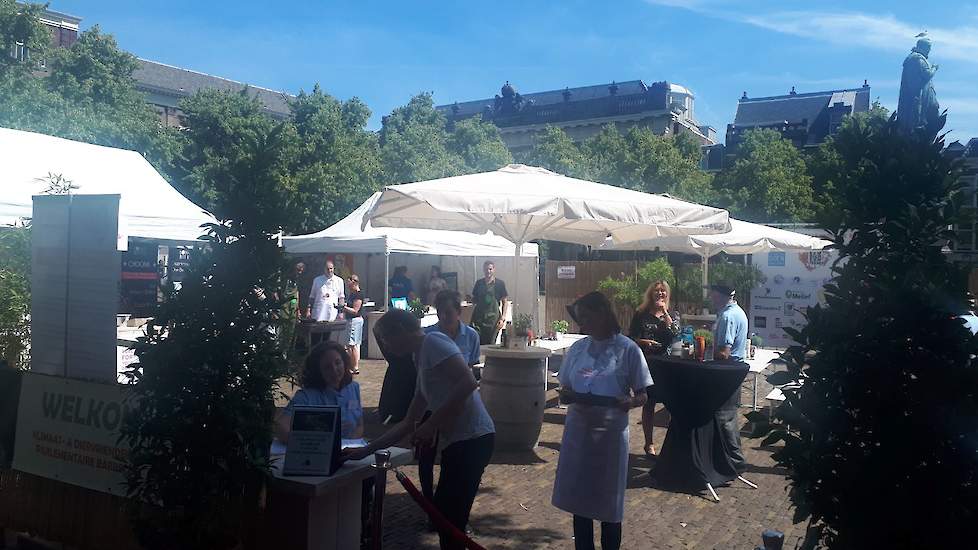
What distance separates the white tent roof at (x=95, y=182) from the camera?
7.62m

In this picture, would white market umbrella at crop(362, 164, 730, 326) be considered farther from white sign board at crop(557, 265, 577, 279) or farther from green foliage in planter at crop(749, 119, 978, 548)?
white sign board at crop(557, 265, 577, 279)

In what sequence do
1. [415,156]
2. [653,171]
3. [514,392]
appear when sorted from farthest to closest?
[653,171], [415,156], [514,392]

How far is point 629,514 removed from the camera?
5980 mm

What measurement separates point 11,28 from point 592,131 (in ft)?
217

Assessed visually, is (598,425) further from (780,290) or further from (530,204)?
(780,290)

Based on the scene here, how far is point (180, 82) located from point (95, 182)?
69.1 meters

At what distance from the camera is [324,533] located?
3.93m

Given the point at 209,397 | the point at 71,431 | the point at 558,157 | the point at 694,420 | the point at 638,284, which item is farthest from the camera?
the point at 558,157

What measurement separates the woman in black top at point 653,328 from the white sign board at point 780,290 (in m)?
8.64

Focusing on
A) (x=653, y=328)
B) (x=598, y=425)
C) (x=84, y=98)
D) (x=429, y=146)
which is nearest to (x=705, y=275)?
(x=653, y=328)

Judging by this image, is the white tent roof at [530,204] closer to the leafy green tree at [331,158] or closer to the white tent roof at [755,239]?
the white tent roof at [755,239]

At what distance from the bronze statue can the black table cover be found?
3.47 meters

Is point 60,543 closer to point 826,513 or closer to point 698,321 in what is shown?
point 826,513

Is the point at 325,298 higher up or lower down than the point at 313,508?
higher up
